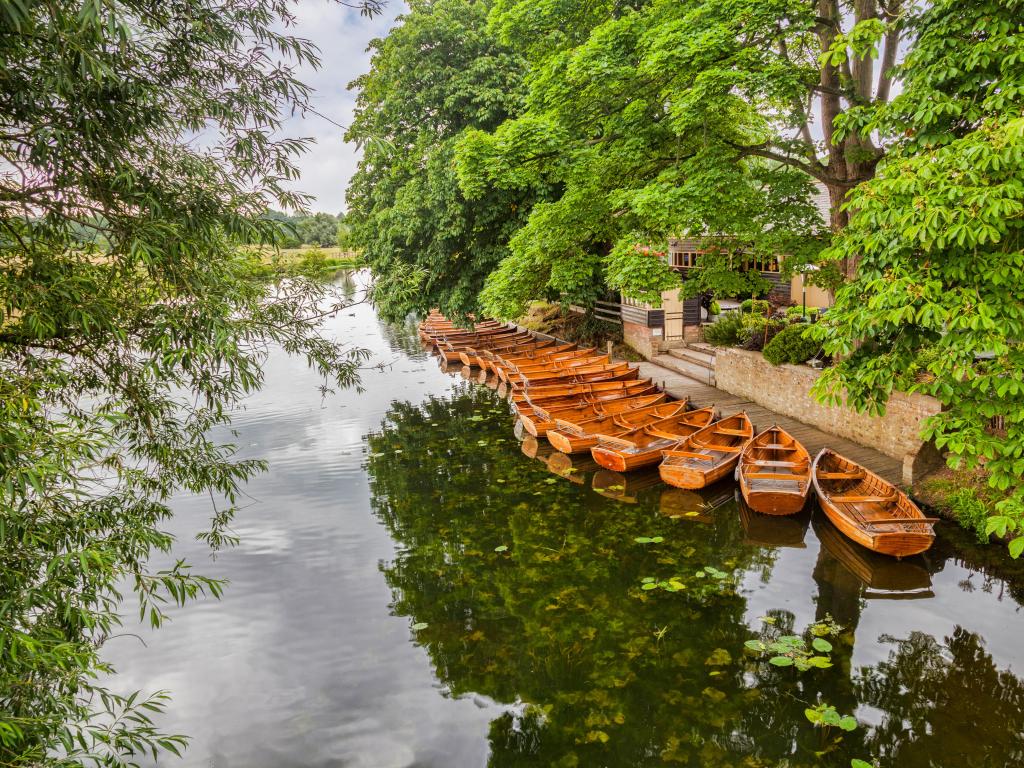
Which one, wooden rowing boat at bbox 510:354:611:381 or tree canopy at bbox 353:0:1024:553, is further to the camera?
wooden rowing boat at bbox 510:354:611:381

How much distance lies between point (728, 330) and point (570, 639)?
11362 mm

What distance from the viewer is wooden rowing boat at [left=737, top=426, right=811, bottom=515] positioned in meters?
9.66

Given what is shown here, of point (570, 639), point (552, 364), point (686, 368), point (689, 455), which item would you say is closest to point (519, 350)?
point (552, 364)

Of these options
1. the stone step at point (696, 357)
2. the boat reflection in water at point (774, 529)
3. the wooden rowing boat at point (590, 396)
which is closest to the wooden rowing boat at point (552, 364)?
the wooden rowing boat at point (590, 396)

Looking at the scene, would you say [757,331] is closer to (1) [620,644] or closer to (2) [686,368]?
(2) [686,368]

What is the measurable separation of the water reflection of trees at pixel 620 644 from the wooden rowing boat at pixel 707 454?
73 centimetres

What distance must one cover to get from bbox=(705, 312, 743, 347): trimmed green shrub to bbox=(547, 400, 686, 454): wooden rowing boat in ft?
11.0

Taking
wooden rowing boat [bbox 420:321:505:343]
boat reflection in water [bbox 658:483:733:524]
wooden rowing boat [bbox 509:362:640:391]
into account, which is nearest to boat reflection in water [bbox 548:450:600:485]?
boat reflection in water [bbox 658:483:733:524]

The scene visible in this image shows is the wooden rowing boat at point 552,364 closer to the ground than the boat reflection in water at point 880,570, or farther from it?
farther from it

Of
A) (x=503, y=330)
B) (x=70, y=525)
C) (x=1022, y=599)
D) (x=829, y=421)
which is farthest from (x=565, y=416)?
(x=503, y=330)

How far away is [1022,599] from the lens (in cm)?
739

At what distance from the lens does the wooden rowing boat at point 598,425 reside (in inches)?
506

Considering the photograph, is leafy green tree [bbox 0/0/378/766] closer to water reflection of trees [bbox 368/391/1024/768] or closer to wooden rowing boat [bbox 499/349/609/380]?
water reflection of trees [bbox 368/391/1024/768]

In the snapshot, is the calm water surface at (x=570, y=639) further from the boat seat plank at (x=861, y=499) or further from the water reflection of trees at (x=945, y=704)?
the boat seat plank at (x=861, y=499)
